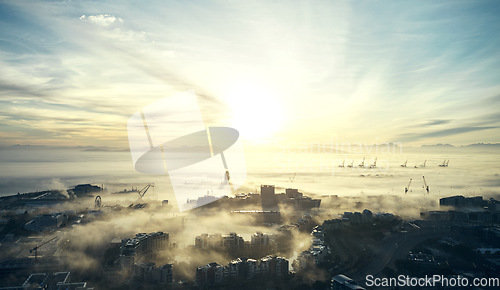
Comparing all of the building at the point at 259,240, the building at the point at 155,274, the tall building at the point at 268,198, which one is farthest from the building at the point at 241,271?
the tall building at the point at 268,198

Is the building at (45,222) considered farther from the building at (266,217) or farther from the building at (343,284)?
the building at (343,284)

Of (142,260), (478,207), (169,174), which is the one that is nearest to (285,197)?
(478,207)

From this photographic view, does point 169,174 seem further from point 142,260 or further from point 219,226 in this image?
point 142,260

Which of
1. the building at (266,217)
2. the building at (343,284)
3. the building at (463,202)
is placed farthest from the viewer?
the building at (463,202)

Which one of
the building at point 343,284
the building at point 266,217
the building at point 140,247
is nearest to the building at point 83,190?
the building at point 266,217

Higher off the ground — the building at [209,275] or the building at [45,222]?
the building at [45,222]

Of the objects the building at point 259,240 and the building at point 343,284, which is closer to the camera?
the building at point 343,284

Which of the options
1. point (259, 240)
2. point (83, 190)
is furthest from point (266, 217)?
point (83, 190)

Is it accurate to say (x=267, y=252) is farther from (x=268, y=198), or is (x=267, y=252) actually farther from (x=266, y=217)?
(x=268, y=198)

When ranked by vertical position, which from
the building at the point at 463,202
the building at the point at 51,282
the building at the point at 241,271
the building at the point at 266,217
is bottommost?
the building at the point at 51,282

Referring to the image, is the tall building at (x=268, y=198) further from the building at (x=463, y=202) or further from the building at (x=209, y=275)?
the building at (x=209, y=275)

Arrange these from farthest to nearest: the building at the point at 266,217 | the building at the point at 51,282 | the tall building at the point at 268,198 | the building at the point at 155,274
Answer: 1. the tall building at the point at 268,198
2. the building at the point at 266,217
3. the building at the point at 155,274
4. the building at the point at 51,282
